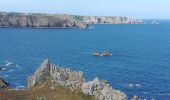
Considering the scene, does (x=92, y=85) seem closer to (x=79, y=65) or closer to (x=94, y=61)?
(x=79, y=65)

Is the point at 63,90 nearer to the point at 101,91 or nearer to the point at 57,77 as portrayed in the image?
the point at 57,77

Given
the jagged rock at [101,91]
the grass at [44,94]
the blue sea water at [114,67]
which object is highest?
the jagged rock at [101,91]

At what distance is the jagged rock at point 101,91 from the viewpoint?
240 ft

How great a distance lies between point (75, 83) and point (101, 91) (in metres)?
6.54

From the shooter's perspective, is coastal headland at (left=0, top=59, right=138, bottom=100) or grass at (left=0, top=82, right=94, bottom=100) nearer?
grass at (left=0, top=82, right=94, bottom=100)

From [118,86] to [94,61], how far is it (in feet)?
167

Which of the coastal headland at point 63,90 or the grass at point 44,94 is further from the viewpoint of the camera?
the coastal headland at point 63,90

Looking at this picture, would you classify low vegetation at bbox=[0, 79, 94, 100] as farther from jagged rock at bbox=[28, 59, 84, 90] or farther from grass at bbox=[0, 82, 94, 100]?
jagged rock at bbox=[28, 59, 84, 90]

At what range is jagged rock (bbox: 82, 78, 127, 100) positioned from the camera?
240 feet

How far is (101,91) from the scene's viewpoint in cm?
7475

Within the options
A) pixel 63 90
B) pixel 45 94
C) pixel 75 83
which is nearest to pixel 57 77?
pixel 75 83

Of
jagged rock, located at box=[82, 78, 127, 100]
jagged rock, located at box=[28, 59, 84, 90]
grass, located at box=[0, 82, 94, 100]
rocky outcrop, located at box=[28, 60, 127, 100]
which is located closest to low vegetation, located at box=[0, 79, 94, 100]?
grass, located at box=[0, 82, 94, 100]

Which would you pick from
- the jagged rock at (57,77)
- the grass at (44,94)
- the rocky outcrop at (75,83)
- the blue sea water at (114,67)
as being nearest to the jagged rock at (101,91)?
the rocky outcrop at (75,83)

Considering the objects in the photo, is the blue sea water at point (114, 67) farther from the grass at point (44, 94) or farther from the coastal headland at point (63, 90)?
the grass at point (44, 94)
